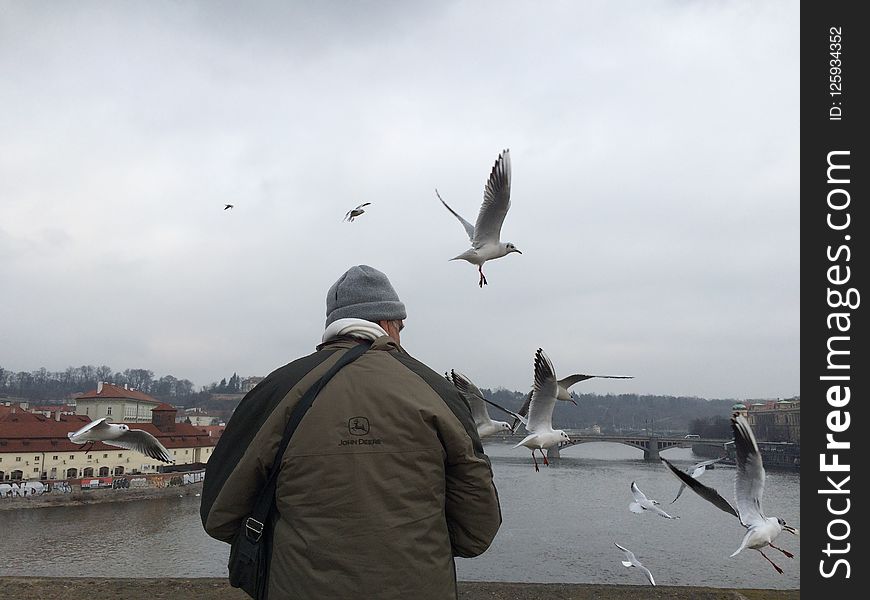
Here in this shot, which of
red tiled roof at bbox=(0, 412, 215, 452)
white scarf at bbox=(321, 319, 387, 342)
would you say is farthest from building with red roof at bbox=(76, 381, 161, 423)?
white scarf at bbox=(321, 319, 387, 342)

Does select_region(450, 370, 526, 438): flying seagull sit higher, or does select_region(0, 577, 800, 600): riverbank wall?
select_region(450, 370, 526, 438): flying seagull

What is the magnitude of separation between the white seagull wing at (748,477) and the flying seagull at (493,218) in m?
2.19

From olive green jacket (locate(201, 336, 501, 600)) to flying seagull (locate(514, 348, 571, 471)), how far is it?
14.1ft

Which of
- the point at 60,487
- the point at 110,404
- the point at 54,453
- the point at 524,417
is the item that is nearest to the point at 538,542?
the point at 524,417

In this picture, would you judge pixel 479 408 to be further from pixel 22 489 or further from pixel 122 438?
pixel 22 489

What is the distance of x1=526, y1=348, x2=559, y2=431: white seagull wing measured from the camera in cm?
582

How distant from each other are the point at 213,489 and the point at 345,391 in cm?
46

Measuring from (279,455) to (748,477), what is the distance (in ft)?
13.8

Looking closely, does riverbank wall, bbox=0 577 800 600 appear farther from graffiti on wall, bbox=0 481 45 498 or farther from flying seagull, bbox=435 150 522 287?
graffiti on wall, bbox=0 481 45 498

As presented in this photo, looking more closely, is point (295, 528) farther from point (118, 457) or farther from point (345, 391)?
point (118, 457)

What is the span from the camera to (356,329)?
1699 mm

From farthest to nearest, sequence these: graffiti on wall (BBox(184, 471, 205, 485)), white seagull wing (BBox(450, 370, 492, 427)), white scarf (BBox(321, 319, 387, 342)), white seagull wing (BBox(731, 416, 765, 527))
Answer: graffiti on wall (BBox(184, 471, 205, 485)) < white seagull wing (BBox(450, 370, 492, 427)) < white seagull wing (BBox(731, 416, 765, 527)) < white scarf (BBox(321, 319, 387, 342))

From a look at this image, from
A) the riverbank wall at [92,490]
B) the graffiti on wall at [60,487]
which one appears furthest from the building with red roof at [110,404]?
the graffiti on wall at [60,487]
